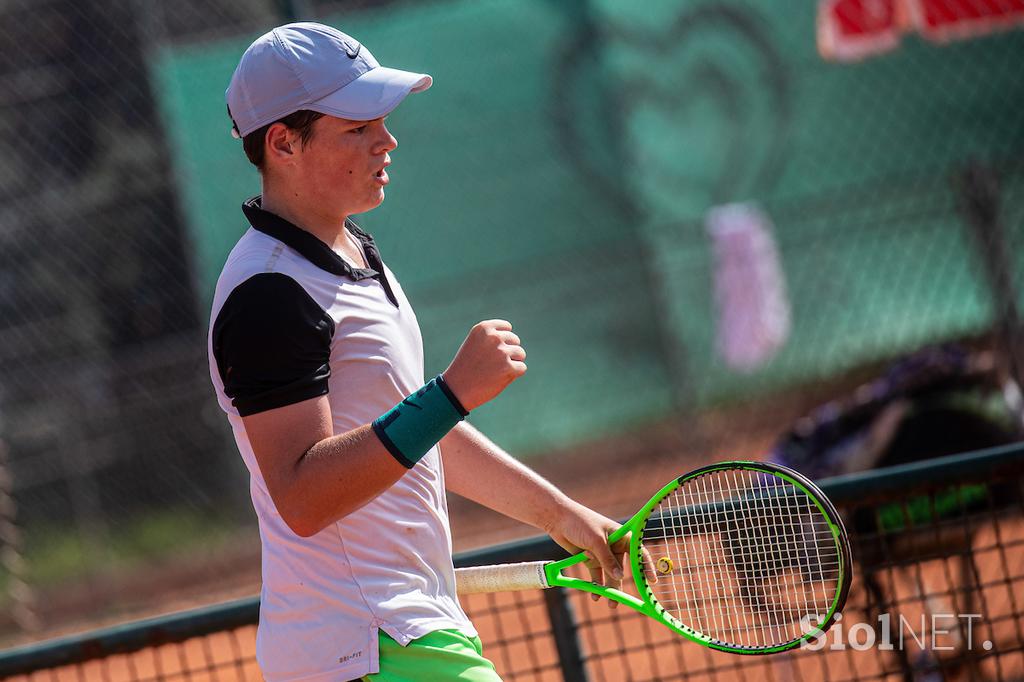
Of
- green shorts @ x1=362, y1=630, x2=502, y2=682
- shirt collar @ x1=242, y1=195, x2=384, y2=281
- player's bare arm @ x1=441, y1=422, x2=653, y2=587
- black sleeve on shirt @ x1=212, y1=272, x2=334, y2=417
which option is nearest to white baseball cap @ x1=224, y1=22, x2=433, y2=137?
shirt collar @ x1=242, y1=195, x2=384, y2=281

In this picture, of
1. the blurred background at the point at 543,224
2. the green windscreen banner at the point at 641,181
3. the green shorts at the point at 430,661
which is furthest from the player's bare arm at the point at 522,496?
the green windscreen banner at the point at 641,181

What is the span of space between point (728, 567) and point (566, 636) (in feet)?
1.71

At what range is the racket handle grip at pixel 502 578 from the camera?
208 centimetres

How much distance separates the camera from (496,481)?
6.88ft

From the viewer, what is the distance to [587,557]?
2.08 meters

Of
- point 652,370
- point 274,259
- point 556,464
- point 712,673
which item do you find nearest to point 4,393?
point 556,464

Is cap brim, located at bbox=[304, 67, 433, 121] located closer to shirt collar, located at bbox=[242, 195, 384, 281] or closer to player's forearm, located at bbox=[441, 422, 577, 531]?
→ shirt collar, located at bbox=[242, 195, 384, 281]

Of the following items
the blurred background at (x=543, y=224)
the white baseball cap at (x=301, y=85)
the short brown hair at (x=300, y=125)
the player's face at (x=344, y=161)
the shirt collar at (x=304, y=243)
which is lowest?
the shirt collar at (x=304, y=243)

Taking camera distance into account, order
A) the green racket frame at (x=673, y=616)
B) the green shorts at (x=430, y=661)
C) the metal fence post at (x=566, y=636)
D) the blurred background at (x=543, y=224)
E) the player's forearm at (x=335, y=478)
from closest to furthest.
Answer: the player's forearm at (x=335, y=478), the green shorts at (x=430, y=661), the green racket frame at (x=673, y=616), the metal fence post at (x=566, y=636), the blurred background at (x=543, y=224)

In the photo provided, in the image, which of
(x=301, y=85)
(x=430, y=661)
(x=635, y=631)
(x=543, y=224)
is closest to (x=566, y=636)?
(x=430, y=661)

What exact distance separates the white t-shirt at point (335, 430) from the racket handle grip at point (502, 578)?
0.23 meters

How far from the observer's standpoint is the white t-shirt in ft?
5.40

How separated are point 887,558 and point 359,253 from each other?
1375 mm

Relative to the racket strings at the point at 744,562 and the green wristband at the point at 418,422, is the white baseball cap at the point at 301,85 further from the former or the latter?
the racket strings at the point at 744,562
